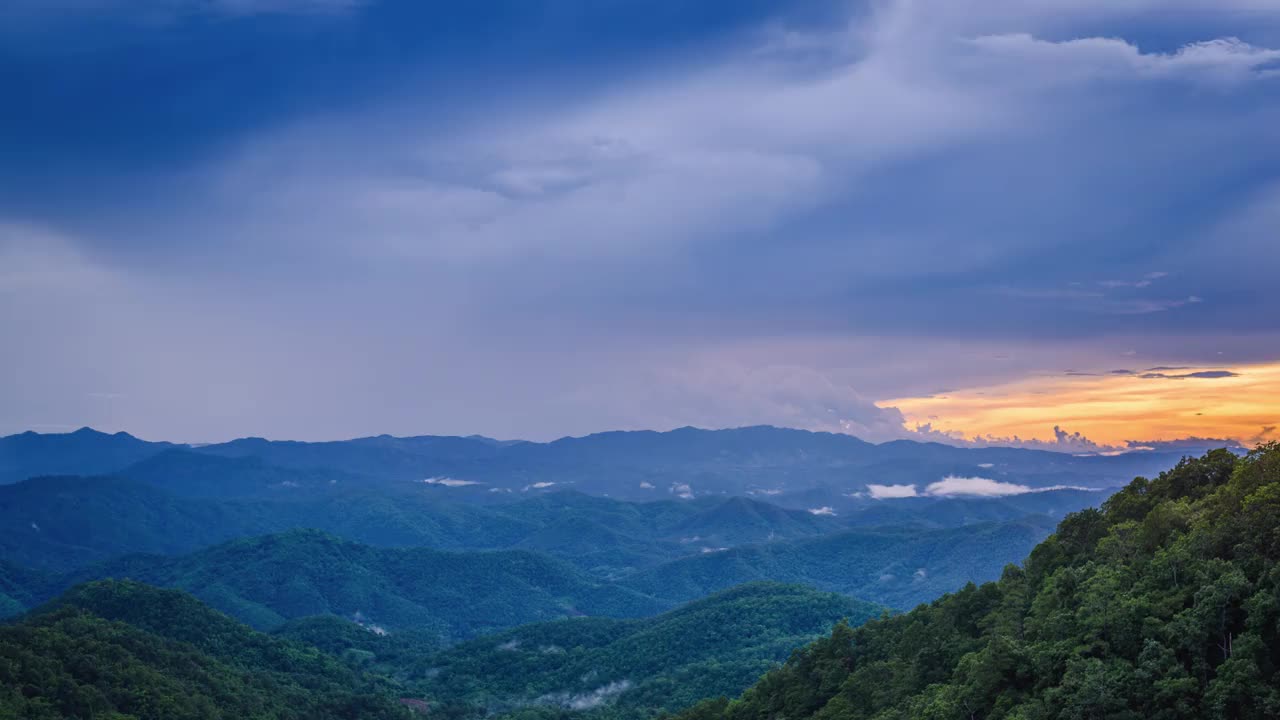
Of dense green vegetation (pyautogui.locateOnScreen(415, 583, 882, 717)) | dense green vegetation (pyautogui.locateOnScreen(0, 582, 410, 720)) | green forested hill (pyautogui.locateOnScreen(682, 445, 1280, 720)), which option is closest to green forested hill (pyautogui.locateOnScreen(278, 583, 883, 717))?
dense green vegetation (pyautogui.locateOnScreen(415, 583, 882, 717))

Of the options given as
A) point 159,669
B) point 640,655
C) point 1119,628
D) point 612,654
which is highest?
Answer: point 1119,628

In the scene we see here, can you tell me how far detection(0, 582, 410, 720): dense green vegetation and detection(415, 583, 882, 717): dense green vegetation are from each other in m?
19.9

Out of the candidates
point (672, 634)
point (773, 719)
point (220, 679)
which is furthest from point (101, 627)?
point (672, 634)

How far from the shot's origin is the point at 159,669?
335 ft

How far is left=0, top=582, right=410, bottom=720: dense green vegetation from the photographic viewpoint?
88.1m

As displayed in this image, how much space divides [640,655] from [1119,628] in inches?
4974

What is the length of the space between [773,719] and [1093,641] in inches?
1177

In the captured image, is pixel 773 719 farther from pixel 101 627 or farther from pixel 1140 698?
pixel 101 627

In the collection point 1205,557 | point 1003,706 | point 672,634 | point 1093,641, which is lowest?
point 672,634

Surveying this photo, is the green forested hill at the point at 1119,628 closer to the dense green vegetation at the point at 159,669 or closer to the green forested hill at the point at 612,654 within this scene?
the dense green vegetation at the point at 159,669

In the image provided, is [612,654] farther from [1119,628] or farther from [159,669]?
[1119,628]

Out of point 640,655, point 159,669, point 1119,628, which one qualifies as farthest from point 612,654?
point 1119,628

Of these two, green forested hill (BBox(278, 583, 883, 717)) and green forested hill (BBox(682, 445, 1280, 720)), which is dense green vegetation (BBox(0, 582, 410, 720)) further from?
green forested hill (BBox(682, 445, 1280, 720))

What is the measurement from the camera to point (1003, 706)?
44.7 metres
